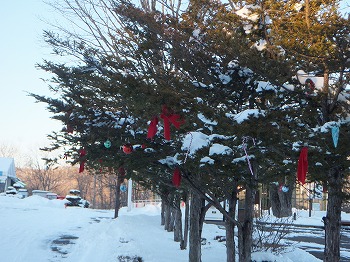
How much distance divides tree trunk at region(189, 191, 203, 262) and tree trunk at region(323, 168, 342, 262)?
3455mm

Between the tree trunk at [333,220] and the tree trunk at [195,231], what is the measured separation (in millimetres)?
3455

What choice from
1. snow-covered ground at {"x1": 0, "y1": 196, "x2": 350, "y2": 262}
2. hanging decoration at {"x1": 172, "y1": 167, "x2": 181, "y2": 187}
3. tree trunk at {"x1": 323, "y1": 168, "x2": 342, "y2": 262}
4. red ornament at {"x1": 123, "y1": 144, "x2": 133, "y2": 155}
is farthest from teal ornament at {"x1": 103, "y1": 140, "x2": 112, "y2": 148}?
tree trunk at {"x1": 323, "y1": 168, "x2": 342, "y2": 262}

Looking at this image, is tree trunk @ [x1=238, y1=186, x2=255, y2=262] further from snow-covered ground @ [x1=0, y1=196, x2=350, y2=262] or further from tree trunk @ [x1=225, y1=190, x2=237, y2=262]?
snow-covered ground @ [x1=0, y1=196, x2=350, y2=262]

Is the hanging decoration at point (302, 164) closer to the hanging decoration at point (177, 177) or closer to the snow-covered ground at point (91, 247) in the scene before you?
the hanging decoration at point (177, 177)

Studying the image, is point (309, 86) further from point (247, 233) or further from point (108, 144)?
point (108, 144)

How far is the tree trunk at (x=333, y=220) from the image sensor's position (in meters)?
6.63

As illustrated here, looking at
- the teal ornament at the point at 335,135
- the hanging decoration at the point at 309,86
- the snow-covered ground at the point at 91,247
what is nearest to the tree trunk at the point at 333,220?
the hanging decoration at the point at 309,86

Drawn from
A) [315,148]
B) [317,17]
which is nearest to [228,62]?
[317,17]

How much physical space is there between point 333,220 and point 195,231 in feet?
13.0

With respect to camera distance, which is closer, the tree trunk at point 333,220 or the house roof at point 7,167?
the tree trunk at point 333,220

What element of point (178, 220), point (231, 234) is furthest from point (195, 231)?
point (178, 220)

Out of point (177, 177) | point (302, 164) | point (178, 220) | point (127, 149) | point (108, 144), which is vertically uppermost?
point (108, 144)

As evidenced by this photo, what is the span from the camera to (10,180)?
208 feet

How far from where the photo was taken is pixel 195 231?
10.2 m
